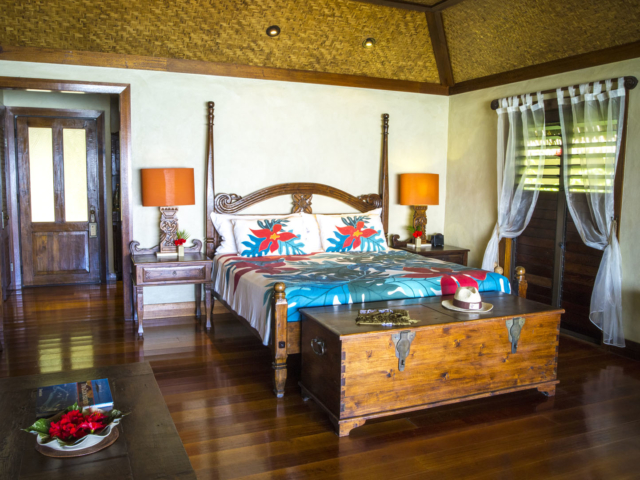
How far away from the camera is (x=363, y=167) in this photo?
18.1ft

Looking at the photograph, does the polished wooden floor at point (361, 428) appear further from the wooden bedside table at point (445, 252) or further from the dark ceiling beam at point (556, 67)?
the dark ceiling beam at point (556, 67)

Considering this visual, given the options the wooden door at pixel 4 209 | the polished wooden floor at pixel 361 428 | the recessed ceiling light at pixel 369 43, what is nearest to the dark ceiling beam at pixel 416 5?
the recessed ceiling light at pixel 369 43

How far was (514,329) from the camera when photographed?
3.01 metres

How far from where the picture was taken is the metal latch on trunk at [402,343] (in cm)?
271

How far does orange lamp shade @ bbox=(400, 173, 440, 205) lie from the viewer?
214 inches

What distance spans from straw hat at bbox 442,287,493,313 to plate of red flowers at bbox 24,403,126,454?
6.69 ft

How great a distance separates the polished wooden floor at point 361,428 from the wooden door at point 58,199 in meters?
2.21

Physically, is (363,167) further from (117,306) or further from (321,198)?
(117,306)

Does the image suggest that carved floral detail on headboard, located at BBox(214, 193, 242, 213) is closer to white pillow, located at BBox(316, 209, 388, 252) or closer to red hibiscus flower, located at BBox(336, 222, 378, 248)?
white pillow, located at BBox(316, 209, 388, 252)

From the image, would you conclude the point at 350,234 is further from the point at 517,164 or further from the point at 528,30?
the point at 528,30

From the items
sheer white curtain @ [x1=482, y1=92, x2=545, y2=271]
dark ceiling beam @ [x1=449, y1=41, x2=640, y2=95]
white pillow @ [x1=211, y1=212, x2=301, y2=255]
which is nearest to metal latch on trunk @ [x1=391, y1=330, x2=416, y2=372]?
white pillow @ [x1=211, y1=212, x2=301, y2=255]

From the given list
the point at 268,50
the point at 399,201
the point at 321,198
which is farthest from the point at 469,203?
the point at 268,50

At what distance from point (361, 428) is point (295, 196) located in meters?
2.85

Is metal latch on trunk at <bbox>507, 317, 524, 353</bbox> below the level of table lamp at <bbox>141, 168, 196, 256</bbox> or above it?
below
